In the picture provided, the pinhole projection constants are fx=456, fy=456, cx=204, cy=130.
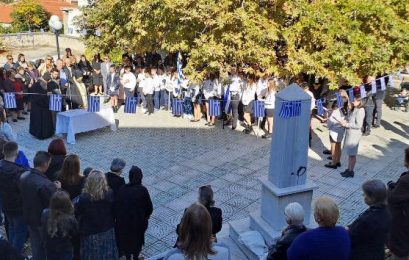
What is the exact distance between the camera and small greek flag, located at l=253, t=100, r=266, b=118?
37.2 ft

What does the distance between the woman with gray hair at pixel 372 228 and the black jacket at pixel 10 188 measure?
4101mm

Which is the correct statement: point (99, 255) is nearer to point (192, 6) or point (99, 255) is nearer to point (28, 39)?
point (192, 6)

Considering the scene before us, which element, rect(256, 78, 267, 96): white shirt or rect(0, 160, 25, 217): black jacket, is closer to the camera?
rect(0, 160, 25, 217): black jacket

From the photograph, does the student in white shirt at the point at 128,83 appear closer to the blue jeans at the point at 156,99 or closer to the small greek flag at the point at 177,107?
the blue jeans at the point at 156,99

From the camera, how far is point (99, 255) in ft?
18.2

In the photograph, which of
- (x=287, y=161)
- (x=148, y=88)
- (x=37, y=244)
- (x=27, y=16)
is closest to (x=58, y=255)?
(x=37, y=244)

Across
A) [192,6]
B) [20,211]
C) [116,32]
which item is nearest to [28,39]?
[116,32]

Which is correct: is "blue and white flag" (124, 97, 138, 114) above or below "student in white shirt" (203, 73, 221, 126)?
below

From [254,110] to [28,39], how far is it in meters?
23.8

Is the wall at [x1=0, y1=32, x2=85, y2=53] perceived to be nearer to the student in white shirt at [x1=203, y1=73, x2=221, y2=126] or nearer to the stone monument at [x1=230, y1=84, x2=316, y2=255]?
the student in white shirt at [x1=203, y1=73, x2=221, y2=126]

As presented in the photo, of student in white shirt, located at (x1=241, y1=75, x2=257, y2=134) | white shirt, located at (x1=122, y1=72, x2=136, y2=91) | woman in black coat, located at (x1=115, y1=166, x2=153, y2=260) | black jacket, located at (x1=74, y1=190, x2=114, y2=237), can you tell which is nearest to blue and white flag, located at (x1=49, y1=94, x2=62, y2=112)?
white shirt, located at (x1=122, y1=72, x2=136, y2=91)

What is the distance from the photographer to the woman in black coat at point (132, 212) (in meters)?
5.71

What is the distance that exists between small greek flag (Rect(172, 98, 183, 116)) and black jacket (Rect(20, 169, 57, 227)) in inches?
299

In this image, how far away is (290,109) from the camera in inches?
228
